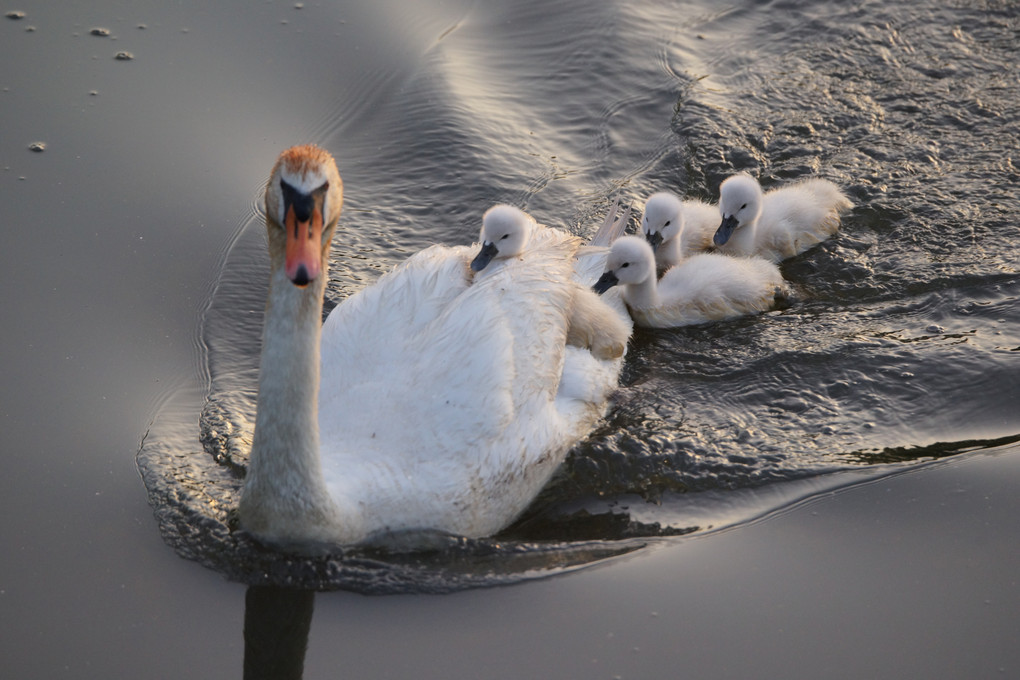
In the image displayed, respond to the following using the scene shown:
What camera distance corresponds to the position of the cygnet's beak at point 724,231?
741 cm

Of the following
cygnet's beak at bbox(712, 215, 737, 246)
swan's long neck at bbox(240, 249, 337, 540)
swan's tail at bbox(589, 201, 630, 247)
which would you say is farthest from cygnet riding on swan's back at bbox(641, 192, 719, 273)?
swan's long neck at bbox(240, 249, 337, 540)

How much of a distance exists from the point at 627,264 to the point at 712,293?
0.63 meters

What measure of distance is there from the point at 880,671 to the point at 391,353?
2604 mm

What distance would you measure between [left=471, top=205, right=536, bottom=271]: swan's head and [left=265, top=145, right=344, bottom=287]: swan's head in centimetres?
214

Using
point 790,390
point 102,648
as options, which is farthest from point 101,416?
point 790,390

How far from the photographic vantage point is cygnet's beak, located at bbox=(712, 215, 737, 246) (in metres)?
7.41

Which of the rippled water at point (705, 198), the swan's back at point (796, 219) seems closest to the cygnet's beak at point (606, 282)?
the rippled water at point (705, 198)

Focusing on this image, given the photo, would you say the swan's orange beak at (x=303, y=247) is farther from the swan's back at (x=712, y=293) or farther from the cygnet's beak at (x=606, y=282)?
the swan's back at (x=712, y=293)

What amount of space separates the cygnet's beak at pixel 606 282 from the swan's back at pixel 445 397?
0.89 meters

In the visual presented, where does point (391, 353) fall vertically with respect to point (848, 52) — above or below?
below

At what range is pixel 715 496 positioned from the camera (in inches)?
222

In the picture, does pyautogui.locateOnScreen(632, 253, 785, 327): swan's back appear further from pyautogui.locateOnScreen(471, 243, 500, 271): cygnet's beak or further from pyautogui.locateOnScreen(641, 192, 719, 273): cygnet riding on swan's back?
pyautogui.locateOnScreen(471, 243, 500, 271): cygnet's beak

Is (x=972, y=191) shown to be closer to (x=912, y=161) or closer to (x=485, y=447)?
(x=912, y=161)

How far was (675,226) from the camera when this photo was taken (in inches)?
289
